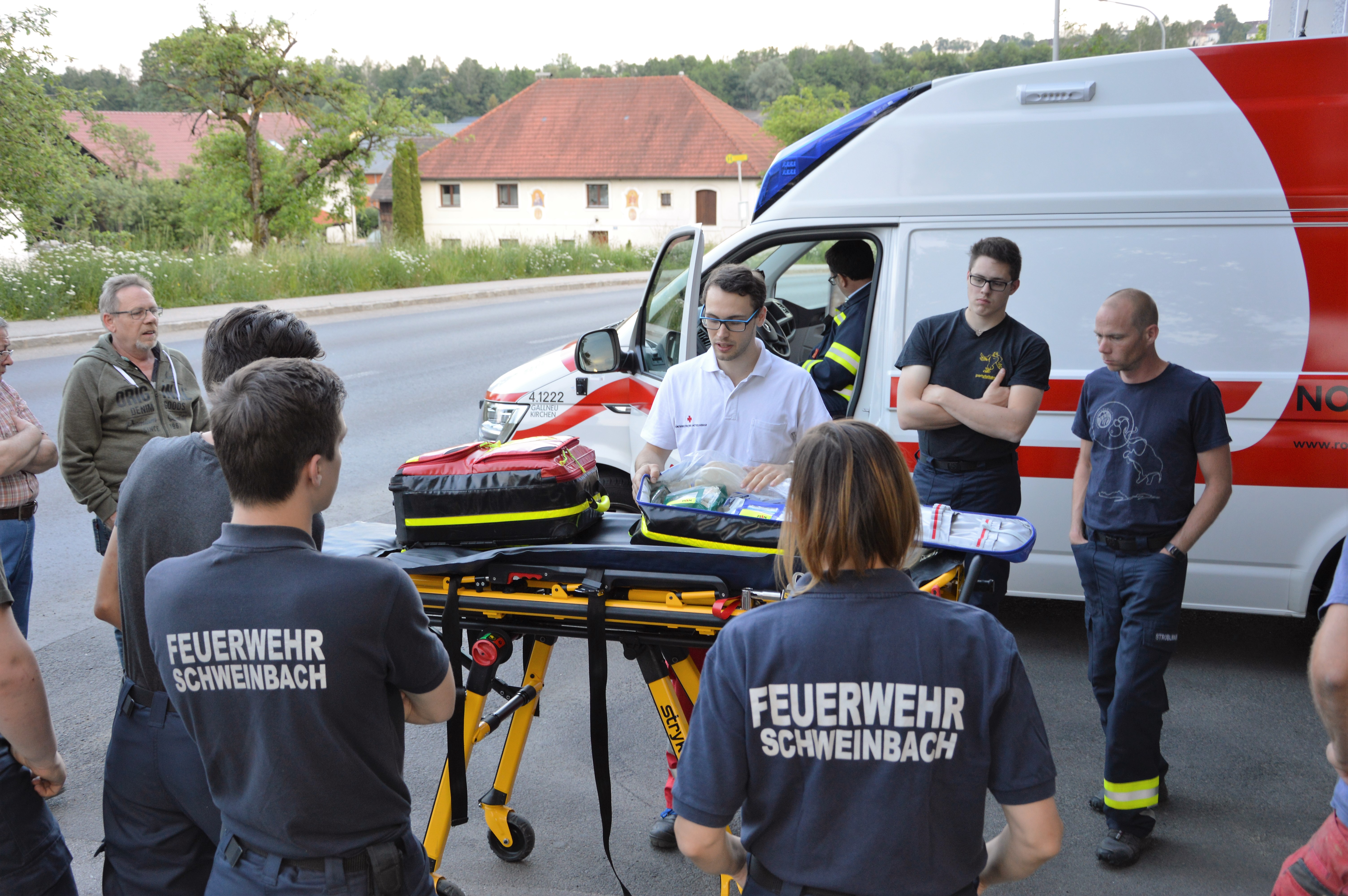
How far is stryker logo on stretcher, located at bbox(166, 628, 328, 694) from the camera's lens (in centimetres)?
179

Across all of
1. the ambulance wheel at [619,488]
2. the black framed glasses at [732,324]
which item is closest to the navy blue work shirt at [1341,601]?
the black framed glasses at [732,324]

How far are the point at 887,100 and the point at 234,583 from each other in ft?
13.6

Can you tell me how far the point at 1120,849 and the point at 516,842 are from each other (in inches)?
83.3

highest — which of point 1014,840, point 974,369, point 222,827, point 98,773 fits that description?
point 974,369

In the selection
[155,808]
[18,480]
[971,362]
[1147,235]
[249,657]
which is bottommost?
[155,808]

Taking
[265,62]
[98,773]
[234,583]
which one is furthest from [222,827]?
[265,62]

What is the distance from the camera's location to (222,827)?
2027mm

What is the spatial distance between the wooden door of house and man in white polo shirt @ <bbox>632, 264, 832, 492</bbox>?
48.6 meters

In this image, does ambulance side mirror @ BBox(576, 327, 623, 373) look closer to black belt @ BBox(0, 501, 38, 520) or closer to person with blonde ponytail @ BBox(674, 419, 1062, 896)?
black belt @ BBox(0, 501, 38, 520)

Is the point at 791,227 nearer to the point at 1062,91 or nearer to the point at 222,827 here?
the point at 1062,91

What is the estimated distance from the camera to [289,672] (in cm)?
181

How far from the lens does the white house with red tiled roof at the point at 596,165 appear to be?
169 feet

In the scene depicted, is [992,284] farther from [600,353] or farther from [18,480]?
[18,480]

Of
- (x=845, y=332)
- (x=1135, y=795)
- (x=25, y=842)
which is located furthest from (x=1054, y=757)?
(x=25, y=842)
